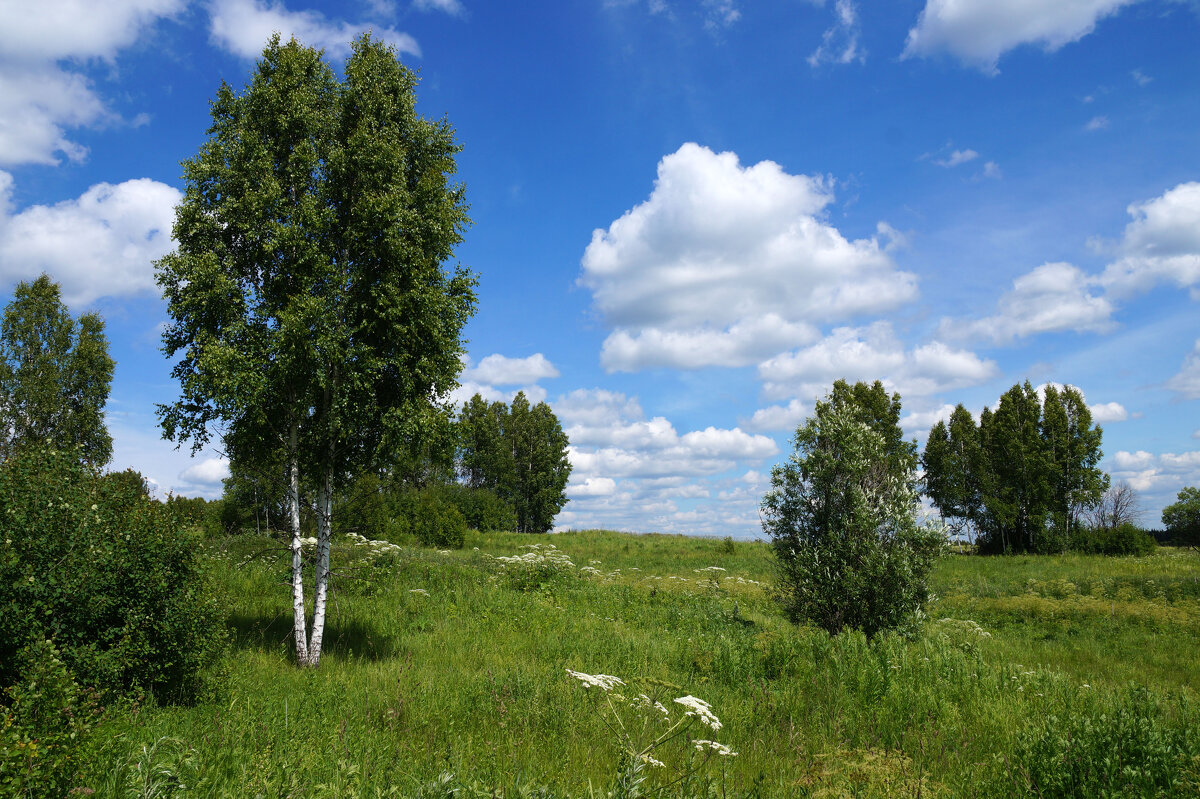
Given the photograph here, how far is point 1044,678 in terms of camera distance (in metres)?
9.17

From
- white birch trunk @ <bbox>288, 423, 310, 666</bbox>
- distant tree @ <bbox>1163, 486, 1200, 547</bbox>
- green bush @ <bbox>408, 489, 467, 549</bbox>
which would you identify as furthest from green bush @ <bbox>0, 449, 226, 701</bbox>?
distant tree @ <bbox>1163, 486, 1200, 547</bbox>

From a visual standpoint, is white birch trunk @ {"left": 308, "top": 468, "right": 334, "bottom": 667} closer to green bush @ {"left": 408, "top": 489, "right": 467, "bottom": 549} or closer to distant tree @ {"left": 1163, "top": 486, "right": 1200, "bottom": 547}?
green bush @ {"left": 408, "top": 489, "right": 467, "bottom": 549}

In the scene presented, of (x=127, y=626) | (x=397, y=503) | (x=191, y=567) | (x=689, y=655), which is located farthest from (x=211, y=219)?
(x=397, y=503)

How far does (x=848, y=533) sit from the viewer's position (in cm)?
1259

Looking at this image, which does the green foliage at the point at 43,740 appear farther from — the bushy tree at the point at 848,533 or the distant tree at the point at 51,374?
the distant tree at the point at 51,374

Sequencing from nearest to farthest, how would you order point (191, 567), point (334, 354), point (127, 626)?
point (127, 626), point (191, 567), point (334, 354)

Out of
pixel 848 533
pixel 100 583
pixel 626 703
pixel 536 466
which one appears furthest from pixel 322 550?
pixel 536 466

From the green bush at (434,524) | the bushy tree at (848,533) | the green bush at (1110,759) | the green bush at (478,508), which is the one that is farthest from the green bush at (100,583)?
the green bush at (478,508)

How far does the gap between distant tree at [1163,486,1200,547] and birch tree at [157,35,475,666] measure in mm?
79755

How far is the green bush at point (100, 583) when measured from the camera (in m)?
6.86

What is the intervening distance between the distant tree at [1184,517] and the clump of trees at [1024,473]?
22.8 metres

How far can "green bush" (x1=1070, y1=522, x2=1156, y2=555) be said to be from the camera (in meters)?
A: 43.8

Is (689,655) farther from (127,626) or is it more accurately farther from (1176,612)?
(1176,612)

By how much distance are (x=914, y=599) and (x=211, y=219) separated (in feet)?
53.3
